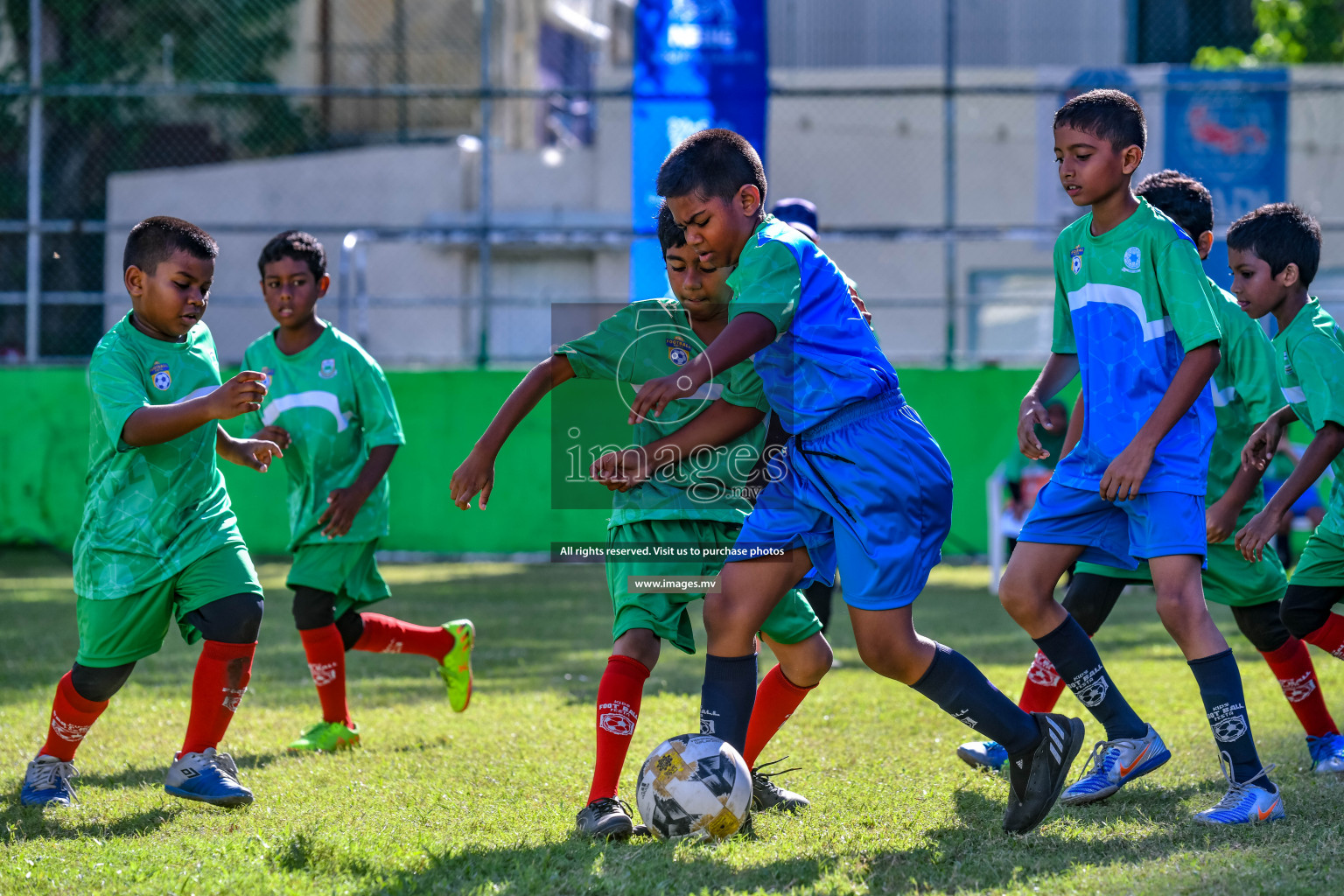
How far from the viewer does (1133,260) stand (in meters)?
3.48

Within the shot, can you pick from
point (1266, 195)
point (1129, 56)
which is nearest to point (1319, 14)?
point (1129, 56)

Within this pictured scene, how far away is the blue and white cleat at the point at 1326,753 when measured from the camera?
3.90m

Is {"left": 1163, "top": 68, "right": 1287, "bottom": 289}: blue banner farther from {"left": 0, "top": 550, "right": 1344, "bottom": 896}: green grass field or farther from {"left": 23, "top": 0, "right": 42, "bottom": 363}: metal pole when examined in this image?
{"left": 23, "top": 0, "right": 42, "bottom": 363}: metal pole

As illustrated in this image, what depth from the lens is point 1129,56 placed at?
722 inches

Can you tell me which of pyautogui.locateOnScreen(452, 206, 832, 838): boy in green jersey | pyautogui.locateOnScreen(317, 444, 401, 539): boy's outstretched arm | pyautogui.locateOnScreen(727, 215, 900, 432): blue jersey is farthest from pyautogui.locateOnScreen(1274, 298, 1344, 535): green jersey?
pyautogui.locateOnScreen(317, 444, 401, 539): boy's outstretched arm

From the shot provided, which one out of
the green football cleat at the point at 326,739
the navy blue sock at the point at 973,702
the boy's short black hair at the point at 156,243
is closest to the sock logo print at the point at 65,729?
the green football cleat at the point at 326,739

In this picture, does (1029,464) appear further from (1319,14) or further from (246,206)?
(246,206)

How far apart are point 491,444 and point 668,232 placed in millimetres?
763

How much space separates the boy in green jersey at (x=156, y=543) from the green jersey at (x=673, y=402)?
105 cm

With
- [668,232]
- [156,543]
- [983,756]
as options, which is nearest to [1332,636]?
[983,756]

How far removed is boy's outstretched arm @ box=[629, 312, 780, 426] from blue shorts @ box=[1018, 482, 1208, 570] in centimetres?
98

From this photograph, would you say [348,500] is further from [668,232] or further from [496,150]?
[496,150]

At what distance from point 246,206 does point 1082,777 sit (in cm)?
1749

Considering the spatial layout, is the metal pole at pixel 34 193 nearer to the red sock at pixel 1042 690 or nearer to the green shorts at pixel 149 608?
the green shorts at pixel 149 608
